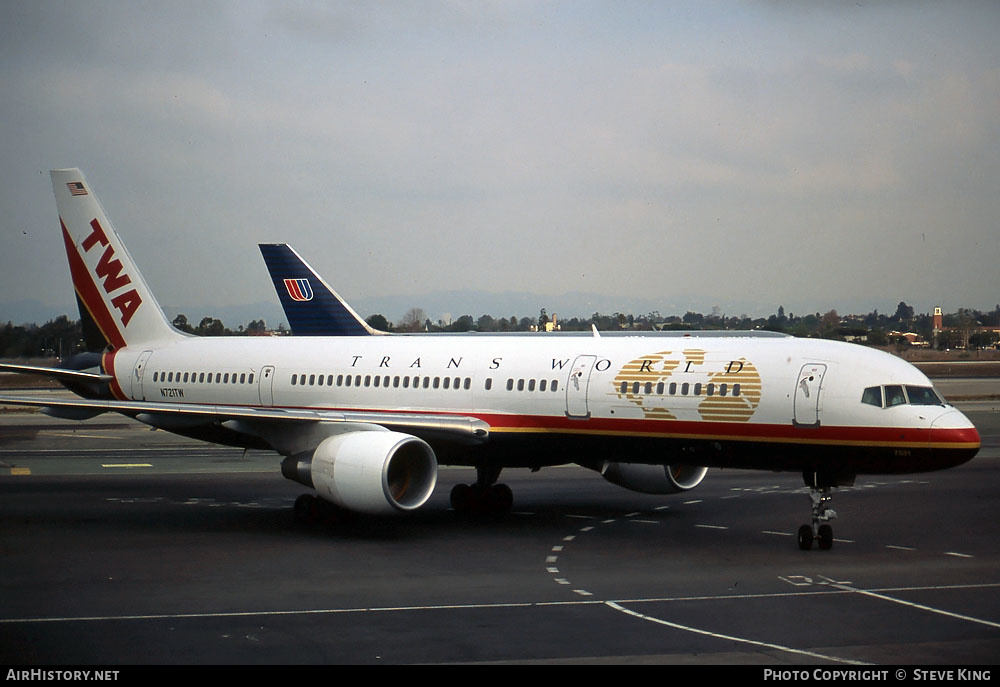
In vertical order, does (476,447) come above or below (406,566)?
above

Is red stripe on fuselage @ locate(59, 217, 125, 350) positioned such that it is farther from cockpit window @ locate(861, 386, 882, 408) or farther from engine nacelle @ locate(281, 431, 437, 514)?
cockpit window @ locate(861, 386, 882, 408)

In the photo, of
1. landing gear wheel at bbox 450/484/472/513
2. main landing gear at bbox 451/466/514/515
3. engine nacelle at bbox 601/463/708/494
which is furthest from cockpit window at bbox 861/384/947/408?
landing gear wheel at bbox 450/484/472/513

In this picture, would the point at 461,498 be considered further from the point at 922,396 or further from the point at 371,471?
the point at 922,396

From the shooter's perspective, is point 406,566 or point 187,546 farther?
point 187,546

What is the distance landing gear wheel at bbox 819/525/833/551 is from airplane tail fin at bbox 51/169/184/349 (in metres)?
20.2

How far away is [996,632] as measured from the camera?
1616 centimetres

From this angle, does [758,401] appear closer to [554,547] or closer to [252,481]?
[554,547]

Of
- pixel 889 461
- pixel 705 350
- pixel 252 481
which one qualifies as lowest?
pixel 252 481

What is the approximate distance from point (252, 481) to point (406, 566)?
48.8ft

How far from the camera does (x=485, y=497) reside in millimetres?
28516

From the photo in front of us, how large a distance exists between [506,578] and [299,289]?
4060 cm

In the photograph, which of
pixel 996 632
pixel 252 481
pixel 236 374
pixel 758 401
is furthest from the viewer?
pixel 252 481
